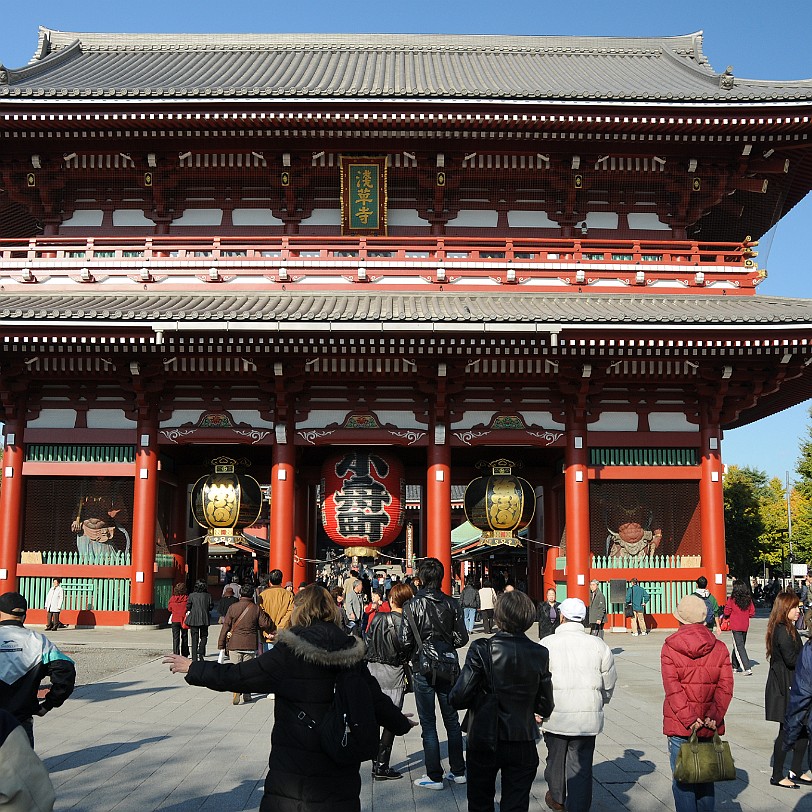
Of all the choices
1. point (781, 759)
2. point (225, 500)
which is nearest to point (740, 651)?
point (781, 759)

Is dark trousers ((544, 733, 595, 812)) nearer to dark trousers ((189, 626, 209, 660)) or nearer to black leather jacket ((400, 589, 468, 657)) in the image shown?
black leather jacket ((400, 589, 468, 657))

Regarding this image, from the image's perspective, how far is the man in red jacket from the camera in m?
5.71

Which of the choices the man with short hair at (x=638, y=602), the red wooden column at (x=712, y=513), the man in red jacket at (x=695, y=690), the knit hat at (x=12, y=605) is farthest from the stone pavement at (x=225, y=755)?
the red wooden column at (x=712, y=513)

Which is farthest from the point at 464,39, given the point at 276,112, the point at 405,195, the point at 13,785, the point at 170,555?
the point at 13,785

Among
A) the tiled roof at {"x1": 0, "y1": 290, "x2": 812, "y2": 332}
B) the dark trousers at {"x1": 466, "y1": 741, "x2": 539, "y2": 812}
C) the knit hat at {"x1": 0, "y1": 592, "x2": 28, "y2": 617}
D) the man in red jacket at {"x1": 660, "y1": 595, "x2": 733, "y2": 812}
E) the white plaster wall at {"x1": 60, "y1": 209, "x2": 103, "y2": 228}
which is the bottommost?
the dark trousers at {"x1": 466, "y1": 741, "x2": 539, "y2": 812}

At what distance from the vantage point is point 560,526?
20.2 meters

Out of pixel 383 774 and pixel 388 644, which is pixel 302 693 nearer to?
pixel 388 644

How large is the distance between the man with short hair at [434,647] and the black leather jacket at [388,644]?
0.19 ft

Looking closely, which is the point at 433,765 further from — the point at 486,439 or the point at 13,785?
the point at 486,439

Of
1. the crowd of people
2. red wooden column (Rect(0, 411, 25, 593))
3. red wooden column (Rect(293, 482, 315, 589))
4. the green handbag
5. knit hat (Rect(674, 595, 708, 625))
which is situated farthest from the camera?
red wooden column (Rect(293, 482, 315, 589))

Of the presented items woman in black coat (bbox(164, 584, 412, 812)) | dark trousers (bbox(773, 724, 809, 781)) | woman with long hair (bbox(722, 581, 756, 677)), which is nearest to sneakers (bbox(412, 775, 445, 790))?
dark trousers (bbox(773, 724, 809, 781))

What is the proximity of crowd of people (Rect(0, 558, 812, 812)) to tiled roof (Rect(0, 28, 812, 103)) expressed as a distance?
43.5 ft

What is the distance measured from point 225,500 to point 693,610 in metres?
13.8

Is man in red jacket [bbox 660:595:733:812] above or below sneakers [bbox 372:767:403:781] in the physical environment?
above
